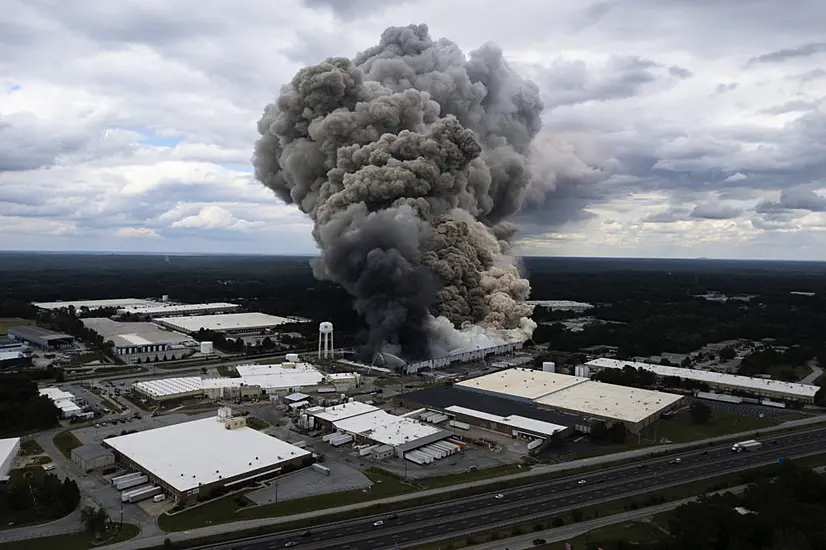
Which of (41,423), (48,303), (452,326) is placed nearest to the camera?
(41,423)

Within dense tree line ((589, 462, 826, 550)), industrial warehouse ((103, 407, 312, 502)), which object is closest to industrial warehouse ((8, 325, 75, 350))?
industrial warehouse ((103, 407, 312, 502))

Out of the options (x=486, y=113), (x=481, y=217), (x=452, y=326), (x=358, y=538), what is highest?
(x=486, y=113)

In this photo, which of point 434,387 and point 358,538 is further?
point 434,387

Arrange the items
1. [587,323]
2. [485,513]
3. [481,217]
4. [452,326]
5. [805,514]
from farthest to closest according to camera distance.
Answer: [587,323]
[481,217]
[452,326]
[485,513]
[805,514]

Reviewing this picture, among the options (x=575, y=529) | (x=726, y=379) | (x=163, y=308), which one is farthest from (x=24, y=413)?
(x=163, y=308)

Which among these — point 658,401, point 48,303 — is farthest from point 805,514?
point 48,303

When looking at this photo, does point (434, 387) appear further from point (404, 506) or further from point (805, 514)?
point (805, 514)
